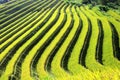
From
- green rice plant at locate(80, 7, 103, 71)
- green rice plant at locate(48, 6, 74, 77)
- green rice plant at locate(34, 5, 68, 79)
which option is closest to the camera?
green rice plant at locate(48, 6, 74, 77)

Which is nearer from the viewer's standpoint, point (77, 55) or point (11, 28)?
point (77, 55)

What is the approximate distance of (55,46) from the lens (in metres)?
41.7

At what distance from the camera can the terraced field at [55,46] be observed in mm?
31703

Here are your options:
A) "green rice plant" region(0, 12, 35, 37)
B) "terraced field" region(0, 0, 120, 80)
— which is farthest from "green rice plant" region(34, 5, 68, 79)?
"green rice plant" region(0, 12, 35, 37)

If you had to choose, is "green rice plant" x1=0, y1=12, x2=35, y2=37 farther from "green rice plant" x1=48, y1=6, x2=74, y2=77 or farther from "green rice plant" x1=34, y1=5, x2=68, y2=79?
"green rice plant" x1=48, y1=6, x2=74, y2=77

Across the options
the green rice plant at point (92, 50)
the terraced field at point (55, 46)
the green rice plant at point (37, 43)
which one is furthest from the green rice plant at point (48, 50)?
the green rice plant at point (92, 50)

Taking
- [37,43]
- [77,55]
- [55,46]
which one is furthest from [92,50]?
[37,43]

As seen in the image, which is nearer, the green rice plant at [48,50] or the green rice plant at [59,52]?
the green rice plant at [59,52]

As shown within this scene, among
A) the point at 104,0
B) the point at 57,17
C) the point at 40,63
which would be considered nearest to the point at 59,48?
the point at 40,63

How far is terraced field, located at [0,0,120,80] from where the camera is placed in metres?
31.7

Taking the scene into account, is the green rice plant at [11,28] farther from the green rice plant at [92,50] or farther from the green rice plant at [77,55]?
the green rice plant at [92,50]

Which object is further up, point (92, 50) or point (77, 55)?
point (77, 55)

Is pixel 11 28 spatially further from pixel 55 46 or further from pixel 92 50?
pixel 92 50

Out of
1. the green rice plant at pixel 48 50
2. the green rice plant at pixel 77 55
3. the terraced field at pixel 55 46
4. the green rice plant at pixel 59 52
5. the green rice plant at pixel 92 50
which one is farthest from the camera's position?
the terraced field at pixel 55 46
